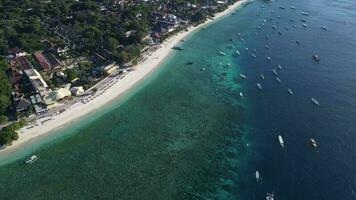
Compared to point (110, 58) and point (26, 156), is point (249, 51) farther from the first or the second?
point (26, 156)

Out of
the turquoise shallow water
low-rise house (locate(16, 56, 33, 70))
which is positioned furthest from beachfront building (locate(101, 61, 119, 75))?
low-rise house (locate(16, 56, 33, 70))

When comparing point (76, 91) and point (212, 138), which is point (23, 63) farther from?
point (212, 138)

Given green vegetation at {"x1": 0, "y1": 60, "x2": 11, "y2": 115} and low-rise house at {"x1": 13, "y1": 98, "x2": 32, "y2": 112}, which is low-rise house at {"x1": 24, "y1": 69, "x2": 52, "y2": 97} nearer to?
low-rise house at {"x1": 13, "y1": 98, "x2": 32, "y2": 112}

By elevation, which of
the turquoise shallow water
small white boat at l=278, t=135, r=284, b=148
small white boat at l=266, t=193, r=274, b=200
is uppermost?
the turquoise shallow water

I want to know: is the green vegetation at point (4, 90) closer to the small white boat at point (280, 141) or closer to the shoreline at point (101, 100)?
the shoreline at point (101, 100)

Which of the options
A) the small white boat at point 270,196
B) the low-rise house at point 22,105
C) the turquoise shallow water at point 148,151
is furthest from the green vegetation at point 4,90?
the small white boat at point 270,196
